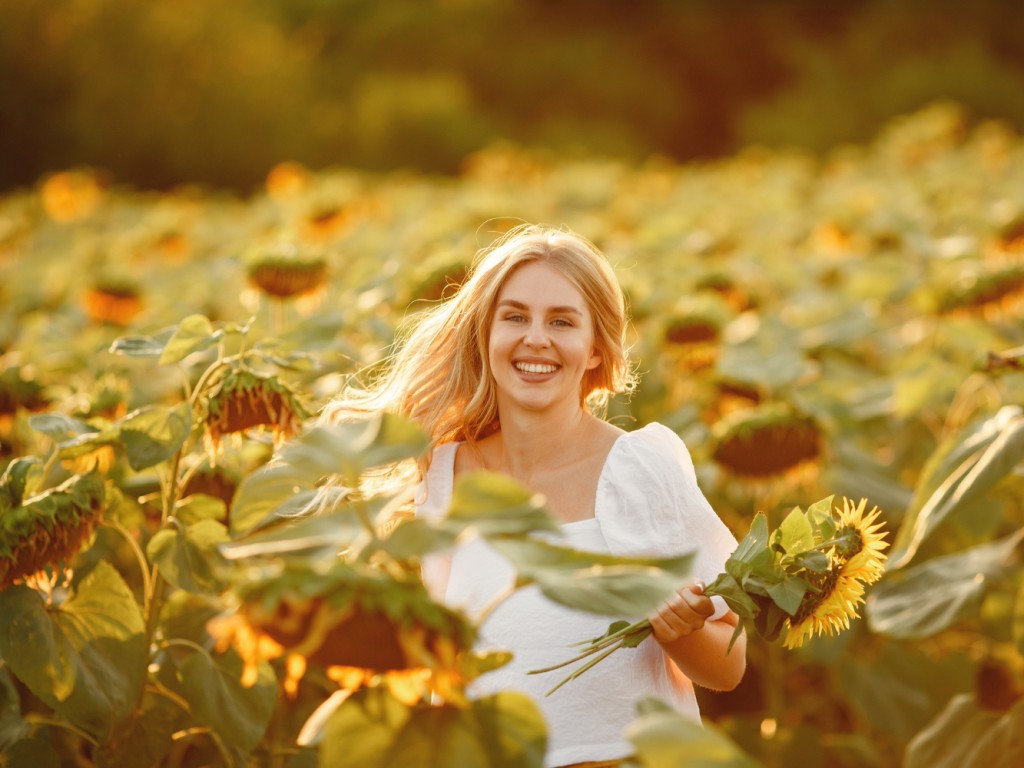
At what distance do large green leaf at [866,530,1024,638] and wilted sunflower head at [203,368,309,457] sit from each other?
3.50ft

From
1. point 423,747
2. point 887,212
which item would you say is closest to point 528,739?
point 423,747

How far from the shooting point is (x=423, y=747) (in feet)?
3.47

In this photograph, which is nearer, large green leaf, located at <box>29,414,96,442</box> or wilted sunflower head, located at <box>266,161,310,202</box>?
large green leaf, located at <box>29,414,96,442</box>

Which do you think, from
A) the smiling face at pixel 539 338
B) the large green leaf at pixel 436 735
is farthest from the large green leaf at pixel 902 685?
the large green leaf at pixel 436 735

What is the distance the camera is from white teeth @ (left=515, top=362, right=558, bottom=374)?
1714 millimetres

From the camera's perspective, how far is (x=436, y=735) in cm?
106

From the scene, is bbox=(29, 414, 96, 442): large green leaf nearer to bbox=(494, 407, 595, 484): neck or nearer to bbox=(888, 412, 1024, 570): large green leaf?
bbox=(494, 407, 595, 484): neck

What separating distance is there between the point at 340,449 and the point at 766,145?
18.2 m

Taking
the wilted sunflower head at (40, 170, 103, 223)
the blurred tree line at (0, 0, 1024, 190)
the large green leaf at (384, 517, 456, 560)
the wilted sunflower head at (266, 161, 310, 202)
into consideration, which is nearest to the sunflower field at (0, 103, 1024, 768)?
the large green leaf at (384, 517, 456, 560)

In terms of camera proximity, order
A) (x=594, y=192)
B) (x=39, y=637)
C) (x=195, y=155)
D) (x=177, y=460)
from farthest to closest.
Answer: (x=195, y=155) < (x=594, y=192) < (x=177, y=460) < (x=39, y=637)

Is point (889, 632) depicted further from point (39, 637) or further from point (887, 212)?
point (887, 212)

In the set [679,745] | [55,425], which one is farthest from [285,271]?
[679,745]

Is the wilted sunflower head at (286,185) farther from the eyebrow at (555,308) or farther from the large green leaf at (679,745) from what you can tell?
the large green leaf at (679,745)

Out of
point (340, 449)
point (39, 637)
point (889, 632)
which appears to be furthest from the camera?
point (889, 632)
